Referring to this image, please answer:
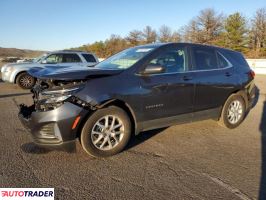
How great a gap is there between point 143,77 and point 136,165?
4.55 feet

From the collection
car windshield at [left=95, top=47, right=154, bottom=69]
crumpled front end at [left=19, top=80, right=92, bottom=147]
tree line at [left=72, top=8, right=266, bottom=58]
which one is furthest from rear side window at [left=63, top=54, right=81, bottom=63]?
tree line at [left=72, top=8, right=266, bottom=58]

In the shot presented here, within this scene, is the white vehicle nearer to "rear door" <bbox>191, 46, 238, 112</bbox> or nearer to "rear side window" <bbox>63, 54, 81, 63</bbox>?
"rear side window" <bbox>63, 54, 81, 63</bbox>

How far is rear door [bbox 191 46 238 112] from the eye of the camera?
530 cm

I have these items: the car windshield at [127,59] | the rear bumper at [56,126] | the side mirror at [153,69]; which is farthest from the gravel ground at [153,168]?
the car windshield at [127,59]

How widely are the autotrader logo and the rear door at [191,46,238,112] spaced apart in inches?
123

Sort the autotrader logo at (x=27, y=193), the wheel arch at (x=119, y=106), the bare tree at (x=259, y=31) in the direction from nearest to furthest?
the autotrader logo at (x=27, y=193), the wheel arch at (x=119, y=106), the bare tree at (x=259, y=31)

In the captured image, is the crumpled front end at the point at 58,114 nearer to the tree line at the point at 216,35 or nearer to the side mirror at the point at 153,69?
the side mirror at the point at 153,69

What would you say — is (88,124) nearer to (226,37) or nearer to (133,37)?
(226,37)

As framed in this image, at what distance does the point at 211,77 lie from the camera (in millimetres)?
5473

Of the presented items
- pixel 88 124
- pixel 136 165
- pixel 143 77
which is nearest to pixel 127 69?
pixel 143 77

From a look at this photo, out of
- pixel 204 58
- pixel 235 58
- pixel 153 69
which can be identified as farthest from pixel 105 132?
pixel 235 58

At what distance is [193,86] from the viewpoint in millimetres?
5133

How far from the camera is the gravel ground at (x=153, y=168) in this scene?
3.29m

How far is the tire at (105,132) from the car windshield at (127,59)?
84 cm
